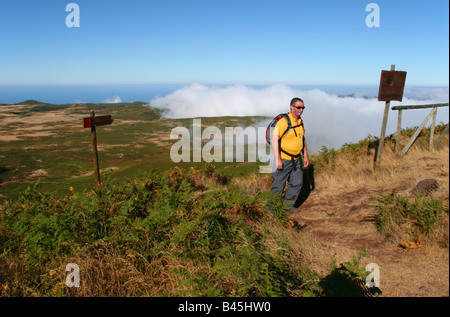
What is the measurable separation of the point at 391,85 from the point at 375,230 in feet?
14.4

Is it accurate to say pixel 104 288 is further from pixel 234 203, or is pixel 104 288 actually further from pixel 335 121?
pixel 335 121

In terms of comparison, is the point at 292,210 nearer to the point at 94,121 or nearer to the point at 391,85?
the point at 391,85

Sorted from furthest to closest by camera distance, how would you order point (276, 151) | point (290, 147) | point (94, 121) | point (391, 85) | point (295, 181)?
point (94, 121), point (391, 85), point (295, 181), point (290, 147), point (276, 151)

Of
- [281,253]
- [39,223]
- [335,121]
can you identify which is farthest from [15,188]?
[335,121]

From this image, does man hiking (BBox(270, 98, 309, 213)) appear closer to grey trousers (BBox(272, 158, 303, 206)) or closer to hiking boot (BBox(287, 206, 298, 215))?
grey trousers (BBox(272, 158, 303, 206))

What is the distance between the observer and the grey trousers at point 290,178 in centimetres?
600

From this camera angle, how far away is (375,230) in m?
4.75

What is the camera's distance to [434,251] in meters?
3.68

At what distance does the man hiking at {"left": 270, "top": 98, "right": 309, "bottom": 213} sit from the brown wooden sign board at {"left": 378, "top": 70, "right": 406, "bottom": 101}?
118 inches

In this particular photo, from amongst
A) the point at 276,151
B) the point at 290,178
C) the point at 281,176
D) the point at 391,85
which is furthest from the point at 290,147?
the point at 391,85

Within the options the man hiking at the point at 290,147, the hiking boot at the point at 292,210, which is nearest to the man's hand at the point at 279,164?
the man hiking at the point at 290,147

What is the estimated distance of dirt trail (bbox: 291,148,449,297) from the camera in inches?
128

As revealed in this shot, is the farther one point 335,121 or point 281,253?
point 335,121

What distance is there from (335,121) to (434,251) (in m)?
144
